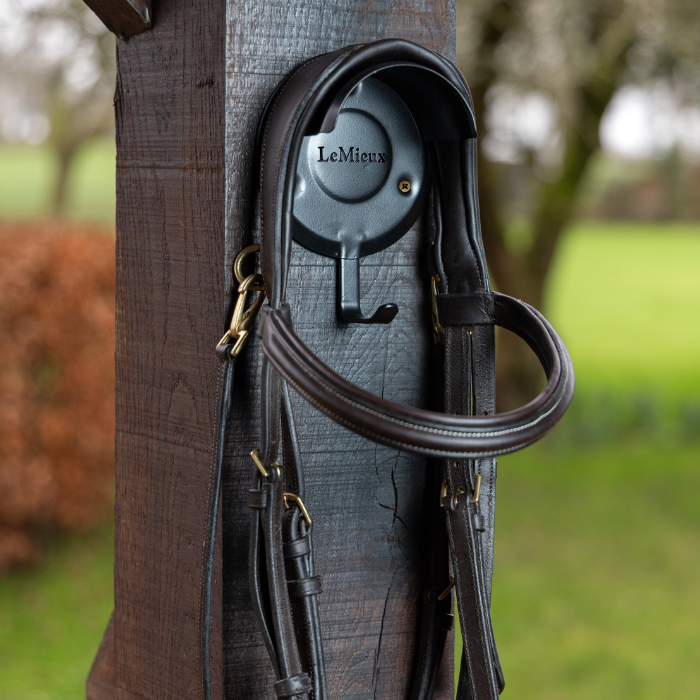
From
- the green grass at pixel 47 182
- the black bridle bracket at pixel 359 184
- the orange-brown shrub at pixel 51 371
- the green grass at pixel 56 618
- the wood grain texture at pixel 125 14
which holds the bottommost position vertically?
the green grass at pixel 56 618

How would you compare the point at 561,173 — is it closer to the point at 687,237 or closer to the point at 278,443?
the point at 278,443

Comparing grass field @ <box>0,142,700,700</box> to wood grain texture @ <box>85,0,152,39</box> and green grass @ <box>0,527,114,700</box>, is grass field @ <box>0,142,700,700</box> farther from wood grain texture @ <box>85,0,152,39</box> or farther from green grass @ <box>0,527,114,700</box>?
wood grain texture @ <box>85,0,152,39</box>

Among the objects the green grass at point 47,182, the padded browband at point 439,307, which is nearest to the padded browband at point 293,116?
the padded browband at point 439,307

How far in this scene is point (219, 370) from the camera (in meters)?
0.77

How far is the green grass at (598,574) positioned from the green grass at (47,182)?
3974mm

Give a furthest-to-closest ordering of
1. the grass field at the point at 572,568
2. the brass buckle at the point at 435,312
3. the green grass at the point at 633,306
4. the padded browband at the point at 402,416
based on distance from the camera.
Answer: the green grass at the point at 633,306, the grass field at the point at 572,568, the brass buckle at the point at 435,312, the padded browband at the point at 402,416

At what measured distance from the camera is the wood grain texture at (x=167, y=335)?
80 cm

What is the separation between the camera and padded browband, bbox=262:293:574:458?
2.11 feet

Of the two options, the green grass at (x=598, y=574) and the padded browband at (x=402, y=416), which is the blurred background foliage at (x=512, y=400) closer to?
the green grass at (x=598, y=574)

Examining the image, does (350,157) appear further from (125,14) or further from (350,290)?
(125,14)

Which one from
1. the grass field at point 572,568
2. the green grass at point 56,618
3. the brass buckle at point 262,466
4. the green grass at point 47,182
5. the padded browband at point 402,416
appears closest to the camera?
the padded browband at point 402,416

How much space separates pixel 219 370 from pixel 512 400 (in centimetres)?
513

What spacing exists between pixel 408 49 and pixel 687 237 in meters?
15.1

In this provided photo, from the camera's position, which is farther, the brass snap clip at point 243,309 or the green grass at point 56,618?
the green grass at point 56,618
